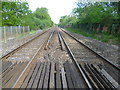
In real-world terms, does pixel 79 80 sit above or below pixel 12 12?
below

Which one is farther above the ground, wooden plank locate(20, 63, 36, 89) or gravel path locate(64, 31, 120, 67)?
gravel path locate(64, 31, 120, 67)

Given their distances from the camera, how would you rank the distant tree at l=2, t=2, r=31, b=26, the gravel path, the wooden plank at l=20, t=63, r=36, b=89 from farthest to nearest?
the distant tree at l=2, t=2, r=31, b=26 → the gravel path → the wooden plank at l=20, t=63, r=36, b=89

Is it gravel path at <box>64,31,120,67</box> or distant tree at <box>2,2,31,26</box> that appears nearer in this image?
gravel path at <box>64,31,120,67</box>

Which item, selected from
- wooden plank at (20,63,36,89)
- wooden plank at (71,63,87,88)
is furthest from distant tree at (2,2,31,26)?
wooden plank at (71,63,87,88)

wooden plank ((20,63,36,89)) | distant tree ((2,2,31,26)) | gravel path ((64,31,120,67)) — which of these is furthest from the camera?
distant tree ((2,2,31,26))

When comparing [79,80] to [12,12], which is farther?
[12,12]

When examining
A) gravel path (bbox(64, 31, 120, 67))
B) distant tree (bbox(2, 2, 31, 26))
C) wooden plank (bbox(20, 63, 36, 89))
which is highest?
distant tree (bbox(2, 2, 31, 26))

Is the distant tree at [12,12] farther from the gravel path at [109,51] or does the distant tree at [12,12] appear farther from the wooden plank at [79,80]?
the wooden plank at [79,80]

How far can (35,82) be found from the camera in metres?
2.67

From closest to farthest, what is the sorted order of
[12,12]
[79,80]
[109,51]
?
[79,80] → [109,51] → [12,12]

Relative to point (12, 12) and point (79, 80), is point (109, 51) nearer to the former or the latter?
point (79, 80)

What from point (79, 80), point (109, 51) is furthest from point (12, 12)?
point (79, 80)

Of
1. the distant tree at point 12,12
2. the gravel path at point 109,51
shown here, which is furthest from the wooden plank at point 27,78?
the distant tree at point 12,12

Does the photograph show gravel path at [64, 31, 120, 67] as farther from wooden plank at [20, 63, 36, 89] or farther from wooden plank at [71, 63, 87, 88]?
wooden plank at [20, 63, 36, 89]
